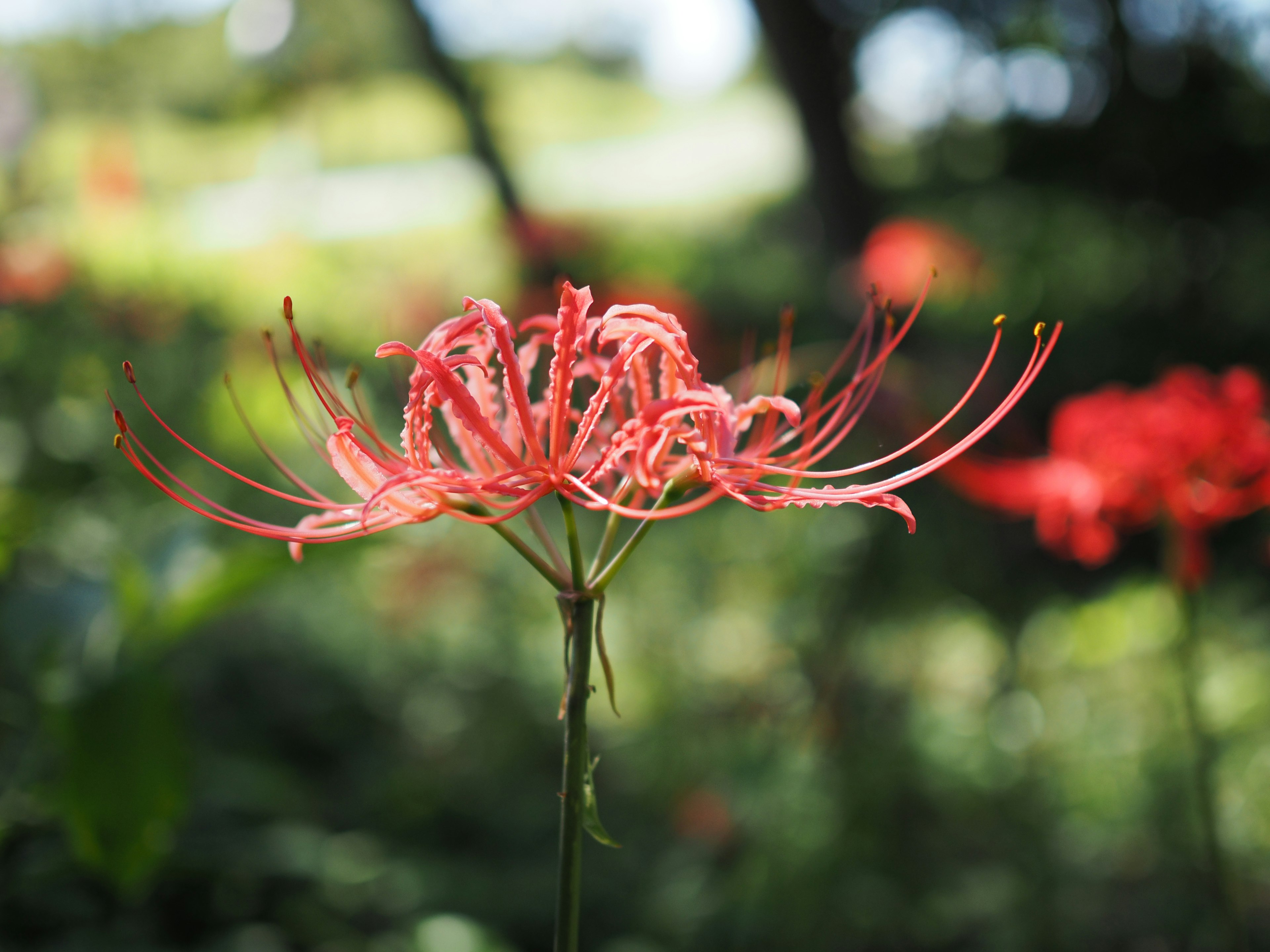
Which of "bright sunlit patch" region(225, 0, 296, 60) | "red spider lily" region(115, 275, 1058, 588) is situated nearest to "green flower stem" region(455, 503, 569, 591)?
"red spider lily" region(115, 275, 1058, 588)

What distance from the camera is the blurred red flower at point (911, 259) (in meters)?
4.59

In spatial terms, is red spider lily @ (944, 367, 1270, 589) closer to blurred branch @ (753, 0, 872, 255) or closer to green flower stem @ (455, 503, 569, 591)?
green flower stem @ (455, 503, 569, 591)

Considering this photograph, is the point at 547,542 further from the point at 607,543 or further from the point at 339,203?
the point at 339,203

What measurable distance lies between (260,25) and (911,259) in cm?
378

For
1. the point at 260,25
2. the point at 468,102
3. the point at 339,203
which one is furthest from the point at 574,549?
the point at 339,203

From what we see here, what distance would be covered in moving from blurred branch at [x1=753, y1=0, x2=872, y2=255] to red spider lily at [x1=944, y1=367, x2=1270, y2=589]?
135 inches

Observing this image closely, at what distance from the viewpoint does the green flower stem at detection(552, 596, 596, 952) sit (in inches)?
31.5

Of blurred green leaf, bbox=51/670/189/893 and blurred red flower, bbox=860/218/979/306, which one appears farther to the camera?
blurred red flower, bbox=860/218/979/306

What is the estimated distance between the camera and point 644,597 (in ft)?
12.3

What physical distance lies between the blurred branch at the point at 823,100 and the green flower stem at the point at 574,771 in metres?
4.30

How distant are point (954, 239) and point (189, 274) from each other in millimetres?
5907

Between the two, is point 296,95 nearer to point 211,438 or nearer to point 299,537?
point 211,438

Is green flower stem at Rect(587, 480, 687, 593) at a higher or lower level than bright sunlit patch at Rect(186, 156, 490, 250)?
lower

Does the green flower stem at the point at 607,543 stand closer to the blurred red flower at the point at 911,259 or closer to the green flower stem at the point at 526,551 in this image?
the green flower stem at the point at 526,551
